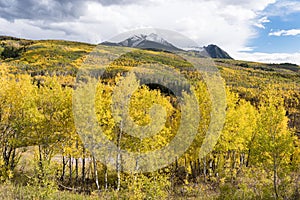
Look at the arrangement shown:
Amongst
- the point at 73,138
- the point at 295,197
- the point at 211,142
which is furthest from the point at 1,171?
the point at 295,197

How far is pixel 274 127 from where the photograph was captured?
18.3m

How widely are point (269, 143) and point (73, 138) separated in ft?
47.0

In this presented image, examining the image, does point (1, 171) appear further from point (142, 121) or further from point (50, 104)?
point (142, 121)

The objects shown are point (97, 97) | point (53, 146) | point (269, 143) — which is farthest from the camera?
point (53, 146)

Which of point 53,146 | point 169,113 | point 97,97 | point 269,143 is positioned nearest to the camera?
point 269,143

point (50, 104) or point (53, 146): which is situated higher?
point (50, 104)

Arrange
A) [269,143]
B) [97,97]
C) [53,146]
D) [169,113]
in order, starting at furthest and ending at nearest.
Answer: [169,113], [53,146], [97,97], [269,143]

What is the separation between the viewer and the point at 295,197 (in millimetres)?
18109

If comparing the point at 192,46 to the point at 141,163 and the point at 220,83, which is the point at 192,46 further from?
the point at 141,163

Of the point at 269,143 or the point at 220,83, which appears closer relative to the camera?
the point at 269,143

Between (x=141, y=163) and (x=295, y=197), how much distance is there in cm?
1111

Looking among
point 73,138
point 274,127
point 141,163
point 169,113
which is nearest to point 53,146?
point 73,138

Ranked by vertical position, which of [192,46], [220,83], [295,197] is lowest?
[295,197]

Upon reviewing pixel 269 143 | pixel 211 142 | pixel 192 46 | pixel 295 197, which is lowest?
pixel 295 197
